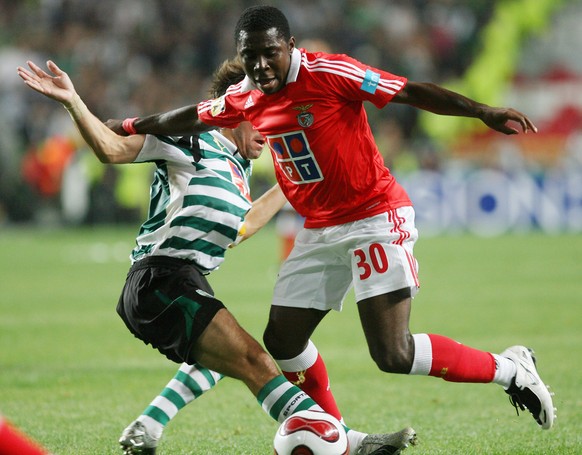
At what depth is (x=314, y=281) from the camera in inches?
197

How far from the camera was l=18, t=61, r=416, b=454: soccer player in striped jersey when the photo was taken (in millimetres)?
4434

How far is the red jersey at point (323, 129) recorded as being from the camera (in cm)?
465

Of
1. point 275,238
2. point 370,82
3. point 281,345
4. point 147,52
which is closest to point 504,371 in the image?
point 281,345

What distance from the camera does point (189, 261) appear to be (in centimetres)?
487

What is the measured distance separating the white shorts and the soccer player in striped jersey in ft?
1.15

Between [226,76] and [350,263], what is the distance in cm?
118

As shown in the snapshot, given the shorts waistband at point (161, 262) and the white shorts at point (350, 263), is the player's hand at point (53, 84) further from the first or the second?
the white shorts at point (350, 263)

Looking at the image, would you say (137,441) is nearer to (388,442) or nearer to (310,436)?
(310,436)

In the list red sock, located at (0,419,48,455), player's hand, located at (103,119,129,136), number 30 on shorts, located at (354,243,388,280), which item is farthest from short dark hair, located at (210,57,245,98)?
red sock, located at (0,419,48,455)

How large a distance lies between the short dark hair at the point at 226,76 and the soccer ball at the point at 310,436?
1.86m

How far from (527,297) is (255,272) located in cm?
418

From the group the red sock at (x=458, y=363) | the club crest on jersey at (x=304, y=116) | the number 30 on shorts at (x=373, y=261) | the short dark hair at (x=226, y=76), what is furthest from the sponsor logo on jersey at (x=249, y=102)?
the red sock at (x=458, y=363)

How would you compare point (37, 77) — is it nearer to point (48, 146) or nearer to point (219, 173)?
point (219, 173)

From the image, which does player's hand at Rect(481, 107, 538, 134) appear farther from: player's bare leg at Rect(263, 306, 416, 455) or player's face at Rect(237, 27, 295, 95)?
player's bare leg at Rect(263, 306, 416, 455)
